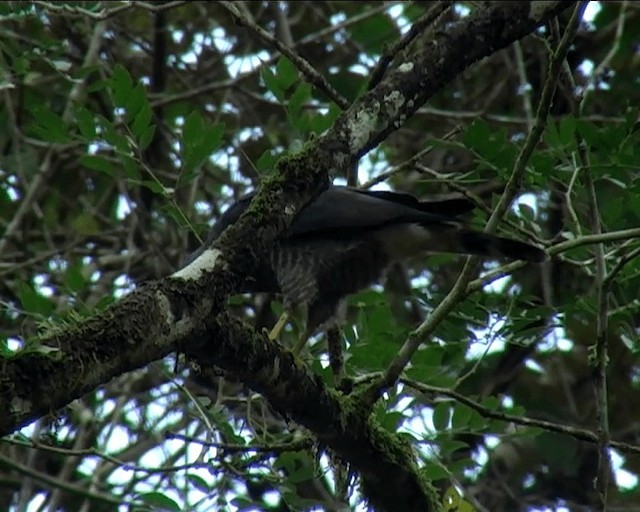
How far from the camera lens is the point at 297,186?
137 inches

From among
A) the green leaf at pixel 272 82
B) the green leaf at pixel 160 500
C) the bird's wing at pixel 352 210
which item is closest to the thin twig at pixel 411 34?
the green leaf at pixel 272 82

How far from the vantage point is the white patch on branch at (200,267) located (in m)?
3.04

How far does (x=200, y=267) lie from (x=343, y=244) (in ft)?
6.87

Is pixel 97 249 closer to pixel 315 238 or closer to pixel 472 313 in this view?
pixel 315 238

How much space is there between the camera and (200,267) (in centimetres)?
311

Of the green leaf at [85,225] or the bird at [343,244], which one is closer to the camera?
the bird at [343,244]

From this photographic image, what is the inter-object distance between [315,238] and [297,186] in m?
1.70

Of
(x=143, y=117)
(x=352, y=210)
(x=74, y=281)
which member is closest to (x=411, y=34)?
(x=143, y=117)

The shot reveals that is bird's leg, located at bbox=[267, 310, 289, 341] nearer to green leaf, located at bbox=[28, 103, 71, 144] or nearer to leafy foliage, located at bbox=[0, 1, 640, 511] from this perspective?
leafy foliage, located at bbox=[0, 1, 640, 511]

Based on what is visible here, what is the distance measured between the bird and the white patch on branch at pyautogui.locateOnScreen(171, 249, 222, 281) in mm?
1628

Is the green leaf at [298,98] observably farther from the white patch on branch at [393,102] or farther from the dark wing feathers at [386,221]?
the white patch on branch at [393,102]

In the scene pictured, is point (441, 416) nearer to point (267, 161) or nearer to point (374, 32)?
point (267, 161)

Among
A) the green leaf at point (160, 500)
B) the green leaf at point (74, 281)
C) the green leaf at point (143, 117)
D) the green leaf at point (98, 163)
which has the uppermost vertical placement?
the green leaf at point (98, 163)

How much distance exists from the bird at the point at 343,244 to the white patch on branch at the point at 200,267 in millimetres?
1628
